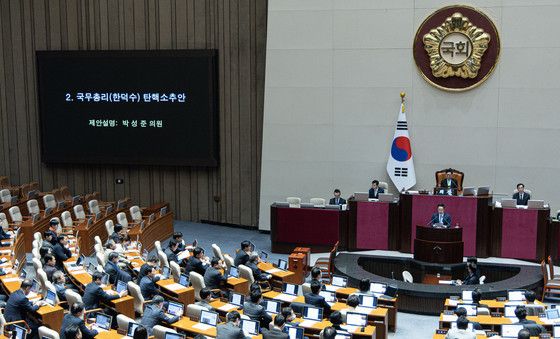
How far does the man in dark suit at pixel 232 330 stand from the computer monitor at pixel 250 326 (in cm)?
41

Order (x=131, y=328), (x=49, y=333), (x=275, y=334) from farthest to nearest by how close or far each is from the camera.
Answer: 1. (x=131, y=328)
2. (x=275, y=334)
3. (x=49, y=333)

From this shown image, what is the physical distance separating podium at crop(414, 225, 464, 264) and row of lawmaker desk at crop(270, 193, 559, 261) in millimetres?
1140

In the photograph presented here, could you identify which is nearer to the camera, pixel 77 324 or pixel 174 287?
pixel 77 324

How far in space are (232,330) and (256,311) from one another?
1.21m

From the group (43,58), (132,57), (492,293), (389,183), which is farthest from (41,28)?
(492,293)

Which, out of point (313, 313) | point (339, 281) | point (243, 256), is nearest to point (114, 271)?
point (243, 256)

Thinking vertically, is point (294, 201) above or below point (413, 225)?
above

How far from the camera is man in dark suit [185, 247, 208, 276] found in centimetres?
1405

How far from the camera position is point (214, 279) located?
13.4 meters

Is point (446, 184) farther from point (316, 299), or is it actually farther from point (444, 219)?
point (316, 299)

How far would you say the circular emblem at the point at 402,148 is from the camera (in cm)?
1847

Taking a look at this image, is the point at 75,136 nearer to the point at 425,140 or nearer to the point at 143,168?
the point at 143,168

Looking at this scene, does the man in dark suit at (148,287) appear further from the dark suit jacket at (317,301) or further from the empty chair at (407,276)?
the empty chair at (407,276)

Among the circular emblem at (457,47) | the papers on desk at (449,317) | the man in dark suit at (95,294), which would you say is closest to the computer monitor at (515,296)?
the papers on desk at (449,317)
